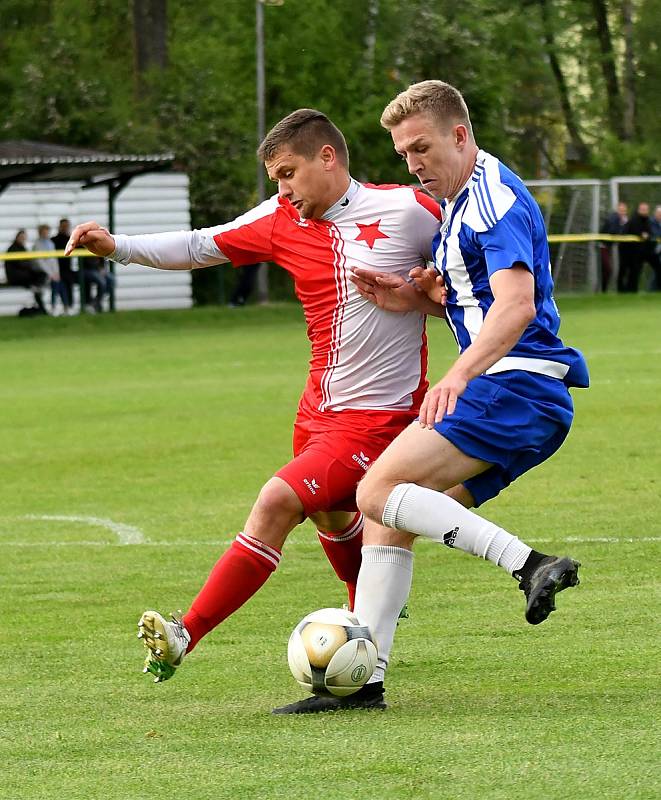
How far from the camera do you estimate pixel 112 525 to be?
9.81m

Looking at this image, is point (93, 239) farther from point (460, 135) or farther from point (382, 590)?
point (382, 590)

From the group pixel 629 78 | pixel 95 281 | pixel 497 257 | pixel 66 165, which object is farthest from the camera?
pixel 629 78

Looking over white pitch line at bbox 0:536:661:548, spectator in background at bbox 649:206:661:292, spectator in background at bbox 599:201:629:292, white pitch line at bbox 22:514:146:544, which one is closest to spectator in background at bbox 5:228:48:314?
spectator in background at bbox 599:201:629:292

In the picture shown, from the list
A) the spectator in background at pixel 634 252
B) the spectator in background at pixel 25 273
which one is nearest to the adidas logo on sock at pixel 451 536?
the spectator in background at pixel 25 273

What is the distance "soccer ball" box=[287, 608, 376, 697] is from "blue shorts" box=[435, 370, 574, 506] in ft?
2.29

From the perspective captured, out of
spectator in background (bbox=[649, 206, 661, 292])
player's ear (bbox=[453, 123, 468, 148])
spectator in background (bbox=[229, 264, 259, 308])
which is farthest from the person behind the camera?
spectator in background (bbox=[649, 206, 661, 292])

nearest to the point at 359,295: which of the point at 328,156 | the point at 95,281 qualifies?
the point at 328,156

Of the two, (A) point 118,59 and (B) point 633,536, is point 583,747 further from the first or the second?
(A) point 118,59

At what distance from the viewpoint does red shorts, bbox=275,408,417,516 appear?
561cm

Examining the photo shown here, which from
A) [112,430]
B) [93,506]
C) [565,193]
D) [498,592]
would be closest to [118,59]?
[565,193]

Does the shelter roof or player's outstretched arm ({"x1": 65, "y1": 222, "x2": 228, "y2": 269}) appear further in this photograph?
the shelter roof

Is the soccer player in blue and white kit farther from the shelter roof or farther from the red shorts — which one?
the shelter roof

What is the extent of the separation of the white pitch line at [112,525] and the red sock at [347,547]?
3137 mm

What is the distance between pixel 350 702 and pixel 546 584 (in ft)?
2.77
